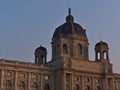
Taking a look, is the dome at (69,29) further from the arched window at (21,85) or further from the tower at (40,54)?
the arched window at (21,85)

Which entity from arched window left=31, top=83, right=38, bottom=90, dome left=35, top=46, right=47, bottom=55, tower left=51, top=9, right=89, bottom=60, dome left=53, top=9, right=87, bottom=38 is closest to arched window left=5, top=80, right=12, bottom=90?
arched window left=31, top=83, right=38, bottom=90

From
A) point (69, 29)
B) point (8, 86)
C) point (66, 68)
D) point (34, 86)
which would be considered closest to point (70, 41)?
point (69, 29)

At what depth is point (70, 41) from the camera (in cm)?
7538

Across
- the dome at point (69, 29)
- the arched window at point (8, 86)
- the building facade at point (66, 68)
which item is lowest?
the arched window at point (8, 86)

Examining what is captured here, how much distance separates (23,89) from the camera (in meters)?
67.3

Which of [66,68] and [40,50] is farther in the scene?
[40,50]

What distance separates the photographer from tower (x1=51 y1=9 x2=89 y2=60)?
7337 centimetres

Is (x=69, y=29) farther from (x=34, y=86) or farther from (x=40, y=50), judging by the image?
(x=34, y=86)

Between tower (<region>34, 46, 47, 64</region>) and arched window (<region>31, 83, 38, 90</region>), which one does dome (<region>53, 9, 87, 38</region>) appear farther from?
arched window (<region>31, 83, 38, 90</region>)

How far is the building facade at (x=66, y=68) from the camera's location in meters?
67.0

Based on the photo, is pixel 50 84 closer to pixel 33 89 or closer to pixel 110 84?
pixel 33 89

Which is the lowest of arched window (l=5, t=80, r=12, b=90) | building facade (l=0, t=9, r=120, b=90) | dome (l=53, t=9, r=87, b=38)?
arched window (l=5, t=80, r=12, b=90)

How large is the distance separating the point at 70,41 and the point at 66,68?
7.70m

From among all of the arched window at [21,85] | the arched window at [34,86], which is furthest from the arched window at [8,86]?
the arched window at [34,86]
